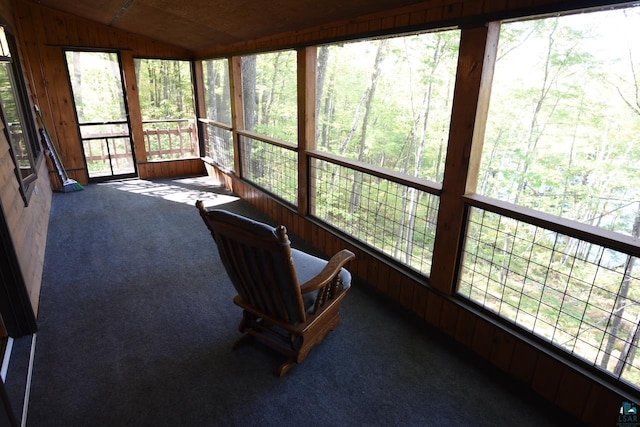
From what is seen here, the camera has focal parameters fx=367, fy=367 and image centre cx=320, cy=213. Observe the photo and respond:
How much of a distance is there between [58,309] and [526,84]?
20.4 feet

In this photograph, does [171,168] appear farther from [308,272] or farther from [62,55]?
[308,272]

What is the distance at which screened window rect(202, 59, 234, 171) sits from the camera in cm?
573

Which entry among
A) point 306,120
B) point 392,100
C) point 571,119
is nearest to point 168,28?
point 306,120

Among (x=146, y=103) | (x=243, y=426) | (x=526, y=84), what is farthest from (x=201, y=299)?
(x=526, y=84)

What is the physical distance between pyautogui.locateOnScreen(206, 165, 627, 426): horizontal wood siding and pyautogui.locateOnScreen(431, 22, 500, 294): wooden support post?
193mm

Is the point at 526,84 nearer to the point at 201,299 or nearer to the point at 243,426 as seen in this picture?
the point at 201,299

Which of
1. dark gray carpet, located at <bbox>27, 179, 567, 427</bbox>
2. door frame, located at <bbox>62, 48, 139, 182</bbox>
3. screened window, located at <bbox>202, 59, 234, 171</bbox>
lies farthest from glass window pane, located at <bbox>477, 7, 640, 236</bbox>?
door frame, located at <bbox>62, 48, 139, 182</bbox>

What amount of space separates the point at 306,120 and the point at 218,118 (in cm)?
647

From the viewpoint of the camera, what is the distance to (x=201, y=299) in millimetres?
2801

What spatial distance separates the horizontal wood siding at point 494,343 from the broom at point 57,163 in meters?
4.33

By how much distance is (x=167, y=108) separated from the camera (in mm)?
6242

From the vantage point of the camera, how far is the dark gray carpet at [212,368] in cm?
182

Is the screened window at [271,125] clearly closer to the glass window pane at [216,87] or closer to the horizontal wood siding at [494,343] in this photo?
the glass window pane at [216,87]

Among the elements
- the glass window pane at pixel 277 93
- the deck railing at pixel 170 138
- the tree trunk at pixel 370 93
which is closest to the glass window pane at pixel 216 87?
the glass window pane at pixel 277 93
